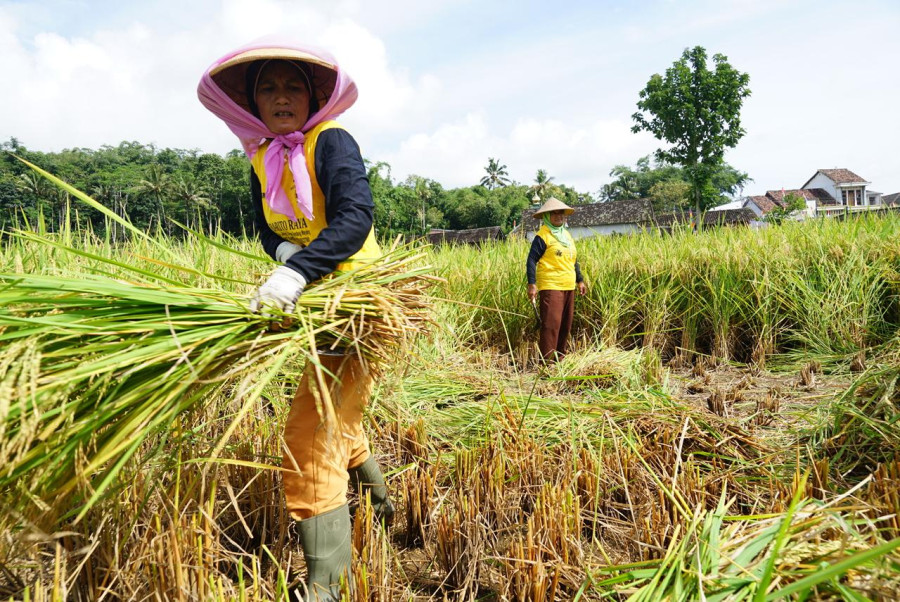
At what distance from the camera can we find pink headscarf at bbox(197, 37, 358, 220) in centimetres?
159

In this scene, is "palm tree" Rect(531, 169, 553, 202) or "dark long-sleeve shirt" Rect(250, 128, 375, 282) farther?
"palm tree" Rect(531, 169, 553, 202)

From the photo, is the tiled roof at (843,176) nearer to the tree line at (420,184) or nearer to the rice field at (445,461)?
the tree line at (420,184)

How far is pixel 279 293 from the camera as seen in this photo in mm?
1255

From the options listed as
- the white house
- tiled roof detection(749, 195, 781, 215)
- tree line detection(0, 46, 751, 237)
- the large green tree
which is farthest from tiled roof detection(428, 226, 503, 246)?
the white house

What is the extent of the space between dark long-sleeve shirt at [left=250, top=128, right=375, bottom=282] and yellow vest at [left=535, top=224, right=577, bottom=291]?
3236 millimetres

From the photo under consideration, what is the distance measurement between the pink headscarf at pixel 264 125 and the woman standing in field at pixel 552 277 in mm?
3182

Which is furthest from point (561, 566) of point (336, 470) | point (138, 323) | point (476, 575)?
point (138, 323)

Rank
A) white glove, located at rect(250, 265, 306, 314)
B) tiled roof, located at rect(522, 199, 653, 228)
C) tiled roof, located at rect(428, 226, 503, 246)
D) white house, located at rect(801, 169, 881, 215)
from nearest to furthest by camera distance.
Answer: white glove, located at rect(250, 265, 306, 314)
tiled roof, located at rect(428, 226, 503, 246)
tiled roof, located at rect(522, 199, 653, 228)
white house, located at rect(801, 169, 881, 215)

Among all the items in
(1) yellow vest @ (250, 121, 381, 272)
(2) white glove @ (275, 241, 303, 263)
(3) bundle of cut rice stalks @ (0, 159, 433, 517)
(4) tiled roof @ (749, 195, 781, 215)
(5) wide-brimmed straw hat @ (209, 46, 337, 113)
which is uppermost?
(4) tiled roof @ (749, 195, 781, 215)

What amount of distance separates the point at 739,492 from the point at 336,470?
149cm

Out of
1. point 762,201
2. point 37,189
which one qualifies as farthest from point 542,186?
point 37,189

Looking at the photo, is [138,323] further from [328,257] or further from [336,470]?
[336,470]

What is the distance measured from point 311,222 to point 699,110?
25921mm

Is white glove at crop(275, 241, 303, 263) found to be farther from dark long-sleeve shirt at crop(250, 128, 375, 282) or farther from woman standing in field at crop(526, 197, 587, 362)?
woman standing in field at crop(526, 197, 587, 362)
